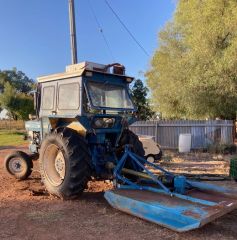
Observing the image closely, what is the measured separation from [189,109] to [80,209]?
13062 millimetres

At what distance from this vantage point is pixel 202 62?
54.1 feet

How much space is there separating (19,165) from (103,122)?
2.90 meters

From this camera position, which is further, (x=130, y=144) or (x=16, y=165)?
(x=16, y=165)

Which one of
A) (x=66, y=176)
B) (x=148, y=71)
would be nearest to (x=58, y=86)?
(x=66, y=176)

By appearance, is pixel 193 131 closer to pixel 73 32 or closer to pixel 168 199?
pixel 73 32

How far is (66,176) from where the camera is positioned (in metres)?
6.45

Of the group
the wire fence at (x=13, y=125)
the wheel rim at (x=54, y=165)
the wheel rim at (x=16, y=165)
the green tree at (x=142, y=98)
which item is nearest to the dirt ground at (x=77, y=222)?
the wheel rim at (x=54, y=165)

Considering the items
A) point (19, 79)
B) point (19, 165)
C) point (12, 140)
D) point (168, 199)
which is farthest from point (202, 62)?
point (19, 79)

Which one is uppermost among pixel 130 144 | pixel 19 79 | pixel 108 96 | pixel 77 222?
pixel 19 79

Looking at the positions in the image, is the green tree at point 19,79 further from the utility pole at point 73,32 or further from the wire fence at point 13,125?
the utility pole at point 73,32

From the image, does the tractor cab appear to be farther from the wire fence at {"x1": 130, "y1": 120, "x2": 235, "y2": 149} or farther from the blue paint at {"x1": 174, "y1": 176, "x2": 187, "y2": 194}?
the wire fence at {"x1": 130, "y1": 120, "x2": 235, "y2": 149}

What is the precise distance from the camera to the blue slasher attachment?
4816 millimetres

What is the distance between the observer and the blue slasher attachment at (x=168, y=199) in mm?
4816

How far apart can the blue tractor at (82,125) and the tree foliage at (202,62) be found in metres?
9.25
